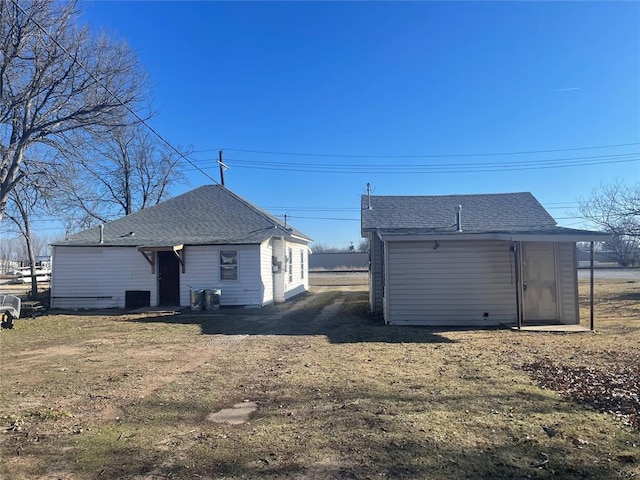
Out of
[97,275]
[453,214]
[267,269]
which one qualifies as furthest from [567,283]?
[97,275]

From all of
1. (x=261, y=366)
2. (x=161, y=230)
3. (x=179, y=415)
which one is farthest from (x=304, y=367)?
(x=161, y=230)

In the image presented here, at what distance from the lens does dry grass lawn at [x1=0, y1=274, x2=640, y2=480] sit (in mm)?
3521

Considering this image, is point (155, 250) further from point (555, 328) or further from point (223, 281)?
point (555, 328)

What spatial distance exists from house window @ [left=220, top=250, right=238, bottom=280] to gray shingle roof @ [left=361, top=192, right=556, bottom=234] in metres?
5.01

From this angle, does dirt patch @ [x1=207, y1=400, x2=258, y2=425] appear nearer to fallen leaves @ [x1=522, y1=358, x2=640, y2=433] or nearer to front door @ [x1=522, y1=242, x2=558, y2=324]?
fallen leaves @ [x1=522, y1=358, x2=640, y2=433]

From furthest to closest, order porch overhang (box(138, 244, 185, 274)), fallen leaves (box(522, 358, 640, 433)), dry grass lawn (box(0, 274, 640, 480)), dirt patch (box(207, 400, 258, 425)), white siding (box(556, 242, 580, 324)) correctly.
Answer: porch overhang (box(138, 244, 185, 274))
white siding (box(556, 242, 580, 324))
fallen leaves (box(522, 358, 640, 433))
dirt patch (box(207, 400, 258, 425))
dry grass lawn (box(0, 274, 640, 480))

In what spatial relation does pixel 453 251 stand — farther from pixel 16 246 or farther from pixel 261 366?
pixel 16 246

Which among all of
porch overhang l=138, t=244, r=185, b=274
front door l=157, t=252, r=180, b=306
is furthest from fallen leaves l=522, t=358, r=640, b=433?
front door l=157, t=252, r=180, b=306

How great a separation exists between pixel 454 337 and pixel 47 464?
816 centimetres

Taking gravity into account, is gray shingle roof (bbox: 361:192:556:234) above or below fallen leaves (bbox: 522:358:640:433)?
above

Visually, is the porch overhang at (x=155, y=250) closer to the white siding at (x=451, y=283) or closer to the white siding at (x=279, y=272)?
the white siding at (x=279, y=272)

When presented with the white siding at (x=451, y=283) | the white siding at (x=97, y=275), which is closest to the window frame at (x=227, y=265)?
the white siding at (x=97, y=275)

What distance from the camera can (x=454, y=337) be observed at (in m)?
9.83

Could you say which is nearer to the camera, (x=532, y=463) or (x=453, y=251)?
(x=532, y=463)
